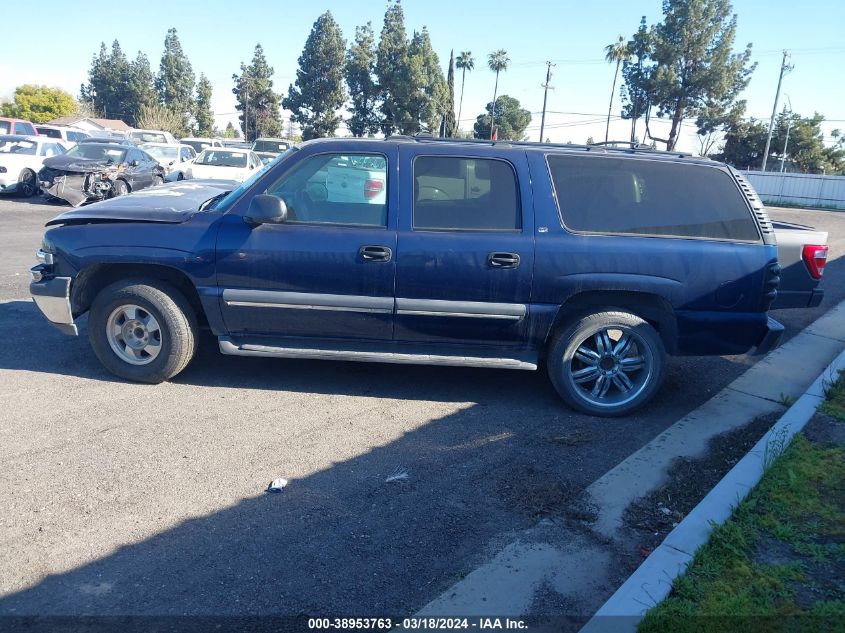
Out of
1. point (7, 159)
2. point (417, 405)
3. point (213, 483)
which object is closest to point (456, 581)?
point (213, 483)

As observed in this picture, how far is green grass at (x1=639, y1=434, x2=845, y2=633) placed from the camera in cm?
288

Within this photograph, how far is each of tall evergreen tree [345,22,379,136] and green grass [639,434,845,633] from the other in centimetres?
5536

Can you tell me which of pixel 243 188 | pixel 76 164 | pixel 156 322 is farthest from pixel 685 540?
pixel 76 164

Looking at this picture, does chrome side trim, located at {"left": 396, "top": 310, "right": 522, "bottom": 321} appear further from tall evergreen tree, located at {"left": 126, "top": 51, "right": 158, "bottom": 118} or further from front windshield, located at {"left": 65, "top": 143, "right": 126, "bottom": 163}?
tall evergreen tree, located at {"left": 126, "top": 51, "right": 158, "bottom": 118}

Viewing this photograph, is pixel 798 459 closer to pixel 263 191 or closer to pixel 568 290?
pixel 568 290

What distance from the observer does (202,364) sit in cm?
600

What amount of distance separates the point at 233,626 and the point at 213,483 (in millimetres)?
1261

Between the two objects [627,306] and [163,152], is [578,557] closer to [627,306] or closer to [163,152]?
[627,306]

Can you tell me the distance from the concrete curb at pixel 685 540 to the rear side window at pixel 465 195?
7.36 feet

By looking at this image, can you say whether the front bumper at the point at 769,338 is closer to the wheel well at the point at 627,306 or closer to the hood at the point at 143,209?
the wheel well at the point at 627,306

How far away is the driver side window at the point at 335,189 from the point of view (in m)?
5.12

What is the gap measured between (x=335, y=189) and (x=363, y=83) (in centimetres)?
5556

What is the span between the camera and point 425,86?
172 ft

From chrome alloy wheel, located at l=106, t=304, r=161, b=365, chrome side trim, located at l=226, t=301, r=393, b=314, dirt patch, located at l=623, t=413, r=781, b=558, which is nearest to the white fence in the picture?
dirt patch, located at l=623, t=413, r=781, b=558
